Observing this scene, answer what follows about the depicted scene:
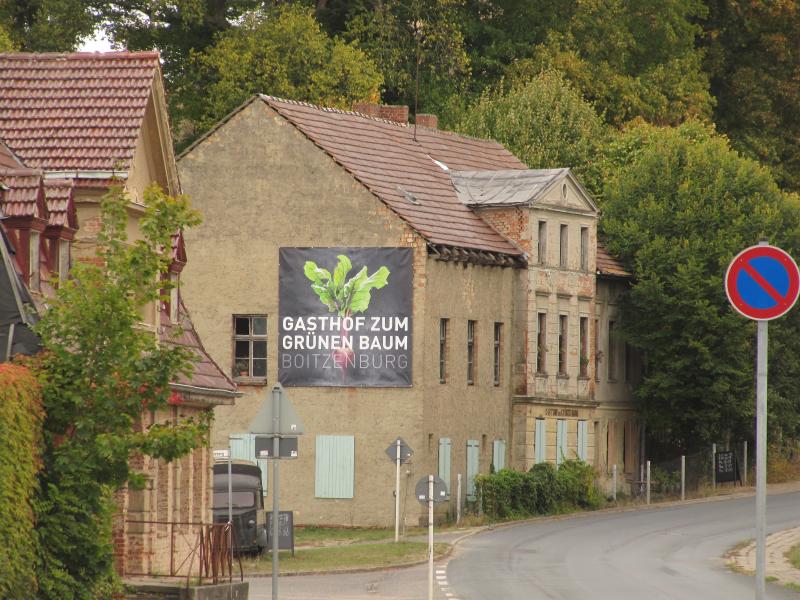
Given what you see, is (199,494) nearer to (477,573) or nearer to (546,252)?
(477,573)

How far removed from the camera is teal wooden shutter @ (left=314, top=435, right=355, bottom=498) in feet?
165

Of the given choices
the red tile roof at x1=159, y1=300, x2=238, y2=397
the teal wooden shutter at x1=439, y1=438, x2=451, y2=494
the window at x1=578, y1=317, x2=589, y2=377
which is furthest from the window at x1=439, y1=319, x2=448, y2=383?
the red tile roof at x1=159, y1=300, x2=238, y2=397

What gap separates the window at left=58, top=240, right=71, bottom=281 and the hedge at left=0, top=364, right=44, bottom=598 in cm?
441

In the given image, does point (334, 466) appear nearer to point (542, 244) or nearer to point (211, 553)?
point (542, 244)

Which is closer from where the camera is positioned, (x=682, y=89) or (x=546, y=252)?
(x=546, y=252)

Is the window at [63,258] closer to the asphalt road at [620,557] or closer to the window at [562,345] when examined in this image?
the asphalt road at [620,557]

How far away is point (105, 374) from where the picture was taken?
2161cm

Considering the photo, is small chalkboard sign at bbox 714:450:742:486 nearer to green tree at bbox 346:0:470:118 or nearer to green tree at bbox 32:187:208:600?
green tree at bbox 346:0:470:118

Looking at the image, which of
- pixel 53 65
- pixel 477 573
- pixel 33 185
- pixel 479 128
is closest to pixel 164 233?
pixel 33 185

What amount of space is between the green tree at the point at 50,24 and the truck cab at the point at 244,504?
26448 mm

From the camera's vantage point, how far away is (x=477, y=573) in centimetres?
3512

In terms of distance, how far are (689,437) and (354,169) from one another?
17.3 meters

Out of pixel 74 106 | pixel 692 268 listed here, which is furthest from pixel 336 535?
pixel 74 106

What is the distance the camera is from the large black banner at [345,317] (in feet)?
166
